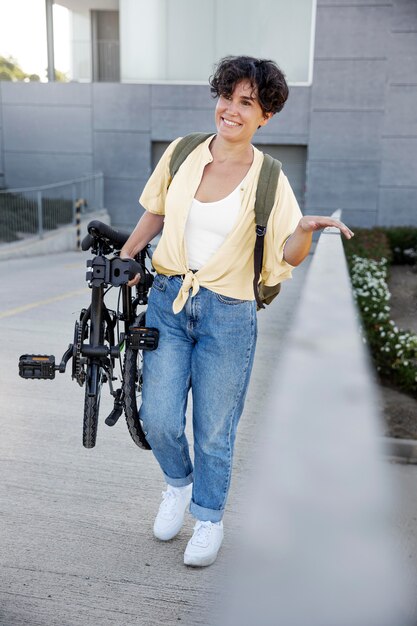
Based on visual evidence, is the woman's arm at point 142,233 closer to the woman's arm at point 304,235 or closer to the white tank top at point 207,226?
the white tank top at point 207,226

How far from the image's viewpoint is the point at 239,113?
2576 mm

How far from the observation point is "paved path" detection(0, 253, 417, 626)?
2.54m

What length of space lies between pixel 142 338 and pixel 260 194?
2.22 feet

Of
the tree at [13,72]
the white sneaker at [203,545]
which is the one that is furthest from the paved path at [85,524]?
the tree at [13,72]

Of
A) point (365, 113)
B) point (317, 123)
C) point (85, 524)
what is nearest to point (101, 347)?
point (85, 524)

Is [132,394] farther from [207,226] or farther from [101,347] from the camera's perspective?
[207,226]

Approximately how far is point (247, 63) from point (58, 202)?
1606 centimetres

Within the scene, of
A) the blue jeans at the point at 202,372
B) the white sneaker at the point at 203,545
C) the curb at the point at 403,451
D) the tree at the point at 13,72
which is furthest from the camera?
the tree at the point at 13,72

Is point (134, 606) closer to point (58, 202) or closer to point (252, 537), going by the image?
point (252, 537)

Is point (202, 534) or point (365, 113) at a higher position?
point (365, 113)

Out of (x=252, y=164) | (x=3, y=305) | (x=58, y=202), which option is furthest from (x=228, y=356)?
(x=58, y=202)

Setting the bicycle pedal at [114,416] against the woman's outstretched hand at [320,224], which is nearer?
the woman's outstretched hand at [320,224]

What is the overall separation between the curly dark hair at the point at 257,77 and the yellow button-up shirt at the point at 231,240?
23 centimetres

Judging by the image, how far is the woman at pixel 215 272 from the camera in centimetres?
257
